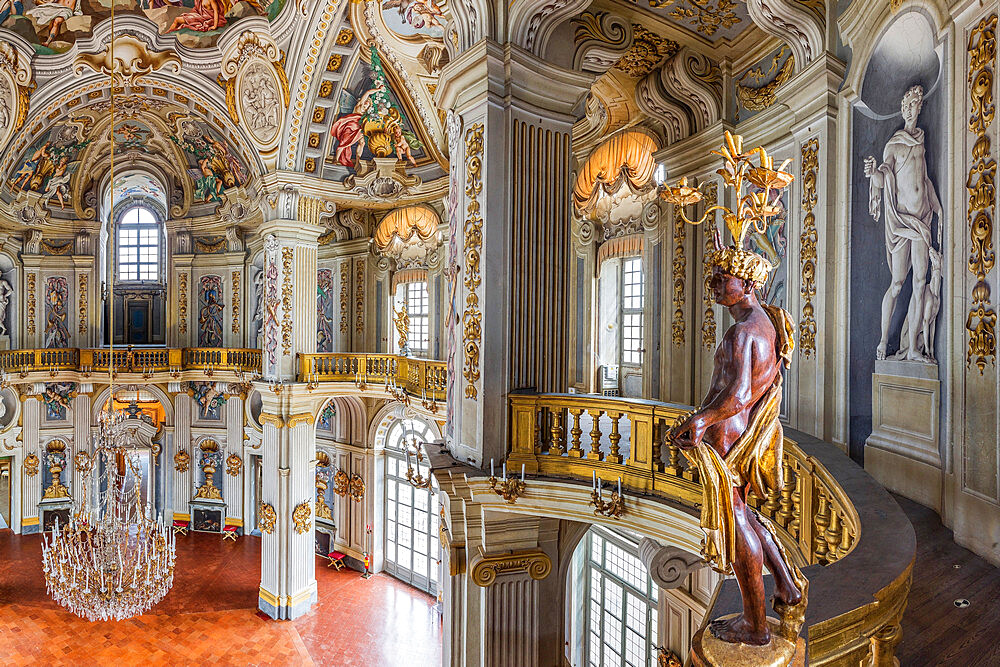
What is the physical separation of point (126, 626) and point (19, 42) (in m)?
11.1

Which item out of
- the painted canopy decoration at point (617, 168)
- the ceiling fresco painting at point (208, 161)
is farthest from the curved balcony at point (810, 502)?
the ceiling fresco painting at point (208, 161)

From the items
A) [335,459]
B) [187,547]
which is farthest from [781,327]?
[187,547]

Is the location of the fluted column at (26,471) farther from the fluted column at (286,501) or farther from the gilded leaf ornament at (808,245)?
the gilded leaf ornament at (808,245)

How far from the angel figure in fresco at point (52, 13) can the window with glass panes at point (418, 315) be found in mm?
8031

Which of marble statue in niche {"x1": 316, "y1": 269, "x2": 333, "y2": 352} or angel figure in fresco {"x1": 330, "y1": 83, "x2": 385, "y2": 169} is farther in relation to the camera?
marble statue in niche {"x1": 316, "y1": 269, "x2": 333, "y2": 352}

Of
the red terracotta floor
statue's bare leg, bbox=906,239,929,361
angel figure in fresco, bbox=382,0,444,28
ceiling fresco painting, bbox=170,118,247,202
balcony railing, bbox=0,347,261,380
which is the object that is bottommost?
the red terracotta floor

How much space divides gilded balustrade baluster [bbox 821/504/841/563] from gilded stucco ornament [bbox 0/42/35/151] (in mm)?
14131

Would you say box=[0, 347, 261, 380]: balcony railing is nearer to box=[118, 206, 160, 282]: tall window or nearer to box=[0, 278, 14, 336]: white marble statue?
box=[0, 278, 14, 336]: white marble statue

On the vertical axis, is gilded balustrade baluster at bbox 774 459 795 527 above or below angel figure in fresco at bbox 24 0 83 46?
below

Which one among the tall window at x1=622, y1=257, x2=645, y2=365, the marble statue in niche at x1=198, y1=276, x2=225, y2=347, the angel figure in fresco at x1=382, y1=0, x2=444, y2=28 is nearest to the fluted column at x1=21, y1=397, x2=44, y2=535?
the marble statue in niche at x1=198, y1=276, x2=225, y2=347

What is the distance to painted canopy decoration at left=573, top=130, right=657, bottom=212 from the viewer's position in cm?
886

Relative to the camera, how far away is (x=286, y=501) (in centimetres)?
1254

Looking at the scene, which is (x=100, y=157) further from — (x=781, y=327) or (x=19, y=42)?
(x=781, y=327)

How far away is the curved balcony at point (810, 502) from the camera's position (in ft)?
5.61
